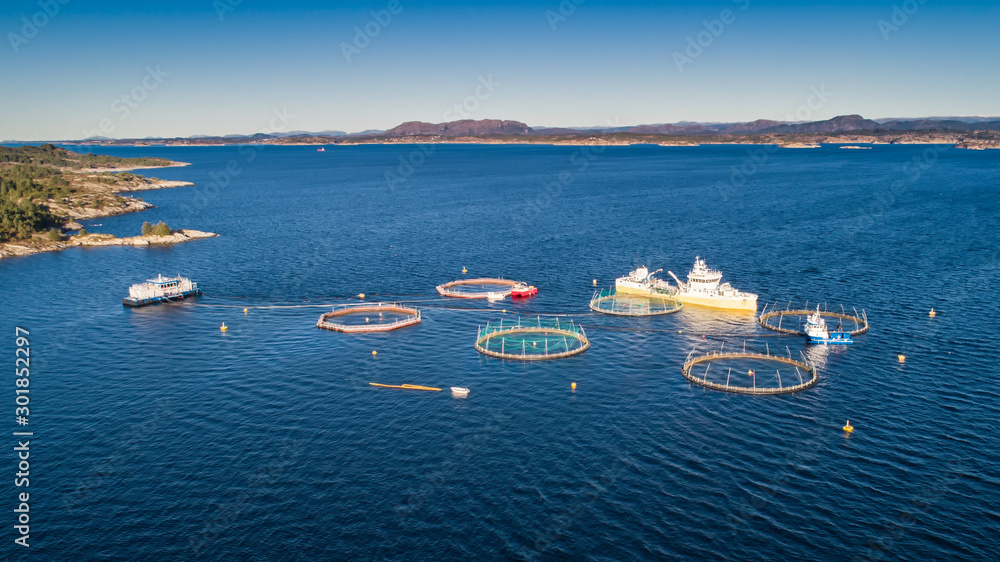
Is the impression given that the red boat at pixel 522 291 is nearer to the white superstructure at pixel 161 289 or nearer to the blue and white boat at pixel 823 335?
the blue and white boat at pixel 823 335

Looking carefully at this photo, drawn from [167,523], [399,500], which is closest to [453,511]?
[399,500]

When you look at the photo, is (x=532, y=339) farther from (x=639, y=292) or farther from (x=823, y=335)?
(x=823, y=335)

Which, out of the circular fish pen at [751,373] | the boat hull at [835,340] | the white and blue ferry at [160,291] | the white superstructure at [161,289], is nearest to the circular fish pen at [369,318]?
the white and blue ferry at [160,291]

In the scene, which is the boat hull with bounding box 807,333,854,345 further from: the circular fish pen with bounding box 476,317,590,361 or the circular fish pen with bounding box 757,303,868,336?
the circular fish pen with bounding box 476,317,590,361

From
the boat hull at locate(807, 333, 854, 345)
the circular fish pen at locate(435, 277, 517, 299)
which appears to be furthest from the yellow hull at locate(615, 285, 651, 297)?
the boat hull at locate(807, 333, 854, 345)

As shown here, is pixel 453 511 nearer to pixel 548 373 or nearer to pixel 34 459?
pixel 548 373
